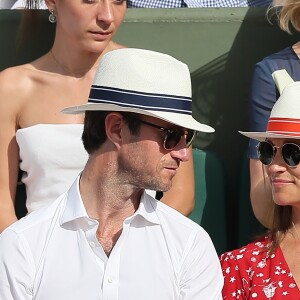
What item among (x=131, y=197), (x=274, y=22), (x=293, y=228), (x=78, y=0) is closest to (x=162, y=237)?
(x=131, y=197)

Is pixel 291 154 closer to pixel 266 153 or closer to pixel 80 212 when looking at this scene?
pixel 266 153

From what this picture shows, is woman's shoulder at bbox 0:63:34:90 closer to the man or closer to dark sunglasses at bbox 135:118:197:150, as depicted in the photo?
the man

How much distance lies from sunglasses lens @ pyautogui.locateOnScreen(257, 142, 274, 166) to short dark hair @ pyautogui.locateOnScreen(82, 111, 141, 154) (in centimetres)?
58

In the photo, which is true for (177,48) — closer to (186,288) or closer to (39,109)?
(39,109)

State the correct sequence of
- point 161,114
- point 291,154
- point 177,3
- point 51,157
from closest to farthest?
point 161,114
point 291,154
point 51,157
point 177,3

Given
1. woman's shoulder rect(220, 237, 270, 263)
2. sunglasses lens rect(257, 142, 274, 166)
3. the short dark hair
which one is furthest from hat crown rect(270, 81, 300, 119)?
the short dark hair

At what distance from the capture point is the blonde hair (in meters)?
3.38

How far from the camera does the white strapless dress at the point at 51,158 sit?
328 centimetres

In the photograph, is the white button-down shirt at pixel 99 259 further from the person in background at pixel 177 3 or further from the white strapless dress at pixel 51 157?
the person in background at pixel 177 3

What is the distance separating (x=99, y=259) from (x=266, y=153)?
733mm

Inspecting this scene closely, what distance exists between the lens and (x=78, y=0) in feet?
10.9

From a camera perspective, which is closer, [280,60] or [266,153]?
[266,153]

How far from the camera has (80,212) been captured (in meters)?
2.50

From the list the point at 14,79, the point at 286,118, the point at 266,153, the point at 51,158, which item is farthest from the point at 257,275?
the point at 14,79
